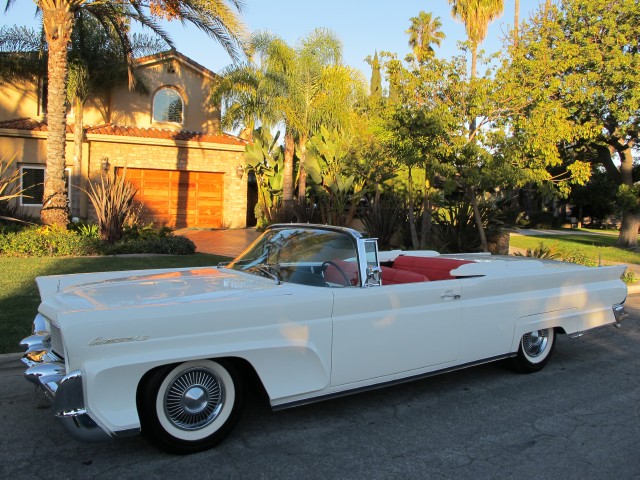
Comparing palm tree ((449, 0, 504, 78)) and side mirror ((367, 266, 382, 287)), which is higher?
palm tree ((449, 0, 504, 78))

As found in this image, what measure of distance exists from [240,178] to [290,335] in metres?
18.5

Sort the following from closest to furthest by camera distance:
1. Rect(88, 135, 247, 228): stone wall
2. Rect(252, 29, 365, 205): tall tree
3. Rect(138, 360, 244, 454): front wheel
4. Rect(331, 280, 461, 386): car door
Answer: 1. Rect(138, 360, 244, 454): front wheel
2. Rect(331, 280, 461, 386): car door
3. Rect(252, 29, 365, 205): tall tree
4. Rect(88, 135, 247, 228): stone wall

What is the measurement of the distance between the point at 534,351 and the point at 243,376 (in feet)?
9.92

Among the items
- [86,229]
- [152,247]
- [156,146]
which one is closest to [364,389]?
[152,247]

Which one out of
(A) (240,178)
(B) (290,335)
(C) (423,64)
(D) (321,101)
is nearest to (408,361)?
(B) (290,335)

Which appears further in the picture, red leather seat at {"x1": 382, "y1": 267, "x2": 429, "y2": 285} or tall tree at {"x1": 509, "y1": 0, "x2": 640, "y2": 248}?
tall tree at {"x1": 509, "y1": 0, "x2": 640, "y2": 248}

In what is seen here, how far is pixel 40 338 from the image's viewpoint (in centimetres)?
371

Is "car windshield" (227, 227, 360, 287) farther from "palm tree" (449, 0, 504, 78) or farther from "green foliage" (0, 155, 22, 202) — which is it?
"palm tree" (449, 0, 504, 78)

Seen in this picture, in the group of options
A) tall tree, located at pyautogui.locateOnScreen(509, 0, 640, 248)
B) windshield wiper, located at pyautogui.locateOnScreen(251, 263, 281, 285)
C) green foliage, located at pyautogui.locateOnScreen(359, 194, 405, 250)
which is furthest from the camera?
tall tree, located at pyautogui.locateOnScreen(509, 0, 640, 248)

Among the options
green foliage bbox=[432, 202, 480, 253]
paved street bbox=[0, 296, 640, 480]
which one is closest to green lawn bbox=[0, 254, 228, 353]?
paved street bbox=[0, 296, 640, 480]

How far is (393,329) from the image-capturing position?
4043 millimetres

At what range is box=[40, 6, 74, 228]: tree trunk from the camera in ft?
41.2

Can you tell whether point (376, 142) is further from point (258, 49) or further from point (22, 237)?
point (22, 237)

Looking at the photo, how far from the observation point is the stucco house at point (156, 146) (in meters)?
18.8
